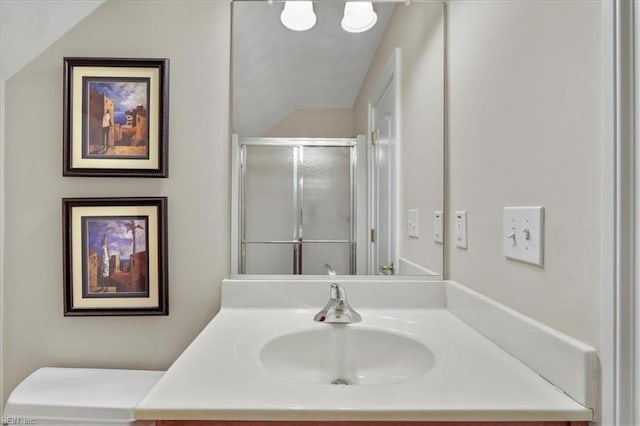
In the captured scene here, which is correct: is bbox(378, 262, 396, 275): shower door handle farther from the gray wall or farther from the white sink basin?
the white sink basin

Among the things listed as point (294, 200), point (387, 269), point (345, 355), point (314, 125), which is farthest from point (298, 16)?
point (345, 355)

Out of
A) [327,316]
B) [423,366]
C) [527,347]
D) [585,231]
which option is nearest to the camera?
[585,231]

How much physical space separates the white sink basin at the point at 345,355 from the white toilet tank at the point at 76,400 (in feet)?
1.18

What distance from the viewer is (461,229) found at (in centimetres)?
106

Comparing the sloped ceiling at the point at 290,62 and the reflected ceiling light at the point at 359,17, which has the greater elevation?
the reflected ceiling light at the point at 359,17

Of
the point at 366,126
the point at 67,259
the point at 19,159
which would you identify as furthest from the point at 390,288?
the point at 19,159

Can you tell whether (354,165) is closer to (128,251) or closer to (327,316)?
(327,316)

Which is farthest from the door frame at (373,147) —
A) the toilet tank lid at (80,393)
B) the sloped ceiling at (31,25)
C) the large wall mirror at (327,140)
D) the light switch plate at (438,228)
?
the sloped ceiling at (31,25)

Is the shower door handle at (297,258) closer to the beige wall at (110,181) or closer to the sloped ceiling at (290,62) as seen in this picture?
the beige wall at (110,181)

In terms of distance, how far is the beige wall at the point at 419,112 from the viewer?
120 cm

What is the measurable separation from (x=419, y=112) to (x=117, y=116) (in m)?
0.96

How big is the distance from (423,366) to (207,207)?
0.78m

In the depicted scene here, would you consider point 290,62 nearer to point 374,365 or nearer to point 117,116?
point 117,116

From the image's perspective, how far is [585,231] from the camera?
1.95 feet
